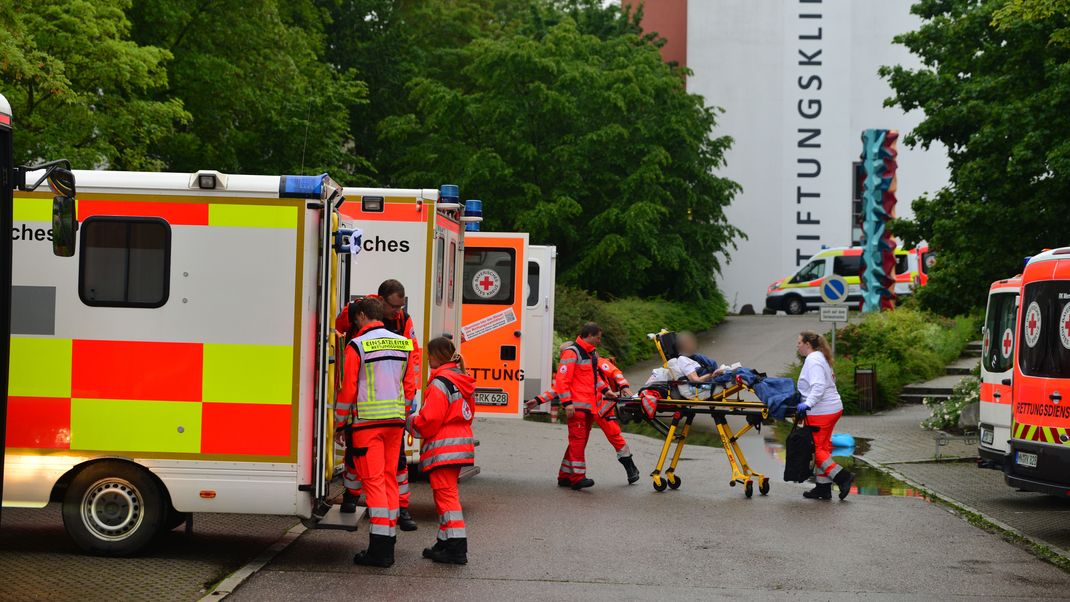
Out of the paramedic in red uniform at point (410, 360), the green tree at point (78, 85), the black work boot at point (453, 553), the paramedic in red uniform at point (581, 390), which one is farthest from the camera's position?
the green tree at point (78, 85)

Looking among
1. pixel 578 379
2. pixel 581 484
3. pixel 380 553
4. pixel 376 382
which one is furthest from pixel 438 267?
pixel 380 553

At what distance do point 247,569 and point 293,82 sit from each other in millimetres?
21106

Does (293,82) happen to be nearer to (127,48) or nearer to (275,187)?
(127,48)

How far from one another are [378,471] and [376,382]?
60 cm

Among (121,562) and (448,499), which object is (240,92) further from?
(448,499)

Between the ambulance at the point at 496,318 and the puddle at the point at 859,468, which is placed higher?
the ambulance at the point at 496,318

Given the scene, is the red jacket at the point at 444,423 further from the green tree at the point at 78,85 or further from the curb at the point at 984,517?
the green tree at the point at 78,85

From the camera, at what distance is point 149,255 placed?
909 cm

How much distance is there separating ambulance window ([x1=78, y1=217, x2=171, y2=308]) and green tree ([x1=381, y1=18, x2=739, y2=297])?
83.1 feet

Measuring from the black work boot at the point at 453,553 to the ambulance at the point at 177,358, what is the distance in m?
0.92

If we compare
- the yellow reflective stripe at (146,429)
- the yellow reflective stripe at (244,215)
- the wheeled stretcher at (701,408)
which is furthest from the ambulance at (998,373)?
the yellow reflective stripe at (146,429)

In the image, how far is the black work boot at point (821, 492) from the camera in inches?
533

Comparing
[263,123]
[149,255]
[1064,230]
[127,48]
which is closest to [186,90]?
[263,123]

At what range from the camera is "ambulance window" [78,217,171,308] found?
9070mm
